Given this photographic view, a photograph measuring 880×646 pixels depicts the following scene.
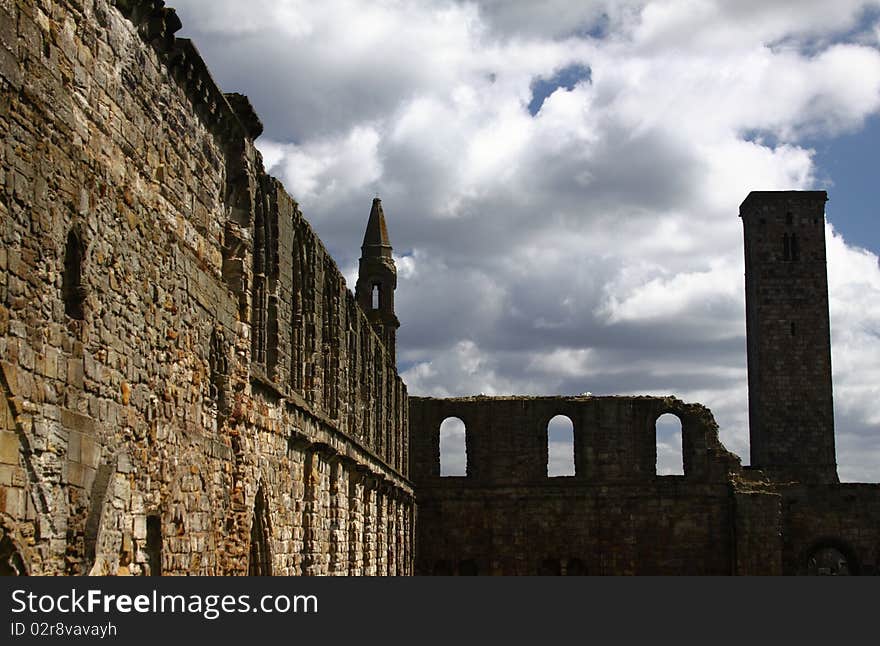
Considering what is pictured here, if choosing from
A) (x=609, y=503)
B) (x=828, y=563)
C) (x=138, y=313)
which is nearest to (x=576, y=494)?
(x=609, y=503)

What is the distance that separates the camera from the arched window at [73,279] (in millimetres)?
9992

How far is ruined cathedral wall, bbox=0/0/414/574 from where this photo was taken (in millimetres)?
9102

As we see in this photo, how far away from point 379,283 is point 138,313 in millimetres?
29647

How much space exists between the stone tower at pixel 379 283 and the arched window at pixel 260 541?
892 inches

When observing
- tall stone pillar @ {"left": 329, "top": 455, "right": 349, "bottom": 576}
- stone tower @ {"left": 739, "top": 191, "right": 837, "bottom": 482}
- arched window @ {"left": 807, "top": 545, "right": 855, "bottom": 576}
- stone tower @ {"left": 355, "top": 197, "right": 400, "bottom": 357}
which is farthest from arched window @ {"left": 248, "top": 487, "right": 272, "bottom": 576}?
stone tower @ {"left": 739, "top": 191, "right": 837, "bottom": 482}

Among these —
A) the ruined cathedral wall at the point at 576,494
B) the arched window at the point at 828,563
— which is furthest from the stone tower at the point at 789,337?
the ruined cathedral wall at the point at 576,494

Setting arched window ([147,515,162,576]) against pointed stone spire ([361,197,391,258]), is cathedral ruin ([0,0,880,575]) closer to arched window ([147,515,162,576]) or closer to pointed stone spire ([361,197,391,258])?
arched window ([147,515,162,576])

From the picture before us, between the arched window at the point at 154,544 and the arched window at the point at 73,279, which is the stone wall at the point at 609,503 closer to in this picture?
the arched window at the point at 154,544

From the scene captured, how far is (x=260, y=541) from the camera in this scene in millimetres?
17328

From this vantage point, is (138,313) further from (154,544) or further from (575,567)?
(575,567)

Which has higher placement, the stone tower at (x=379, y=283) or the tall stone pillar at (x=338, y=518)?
the stone tower at (x=379, y=283)

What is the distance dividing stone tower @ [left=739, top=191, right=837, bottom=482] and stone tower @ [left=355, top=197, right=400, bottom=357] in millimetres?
16853

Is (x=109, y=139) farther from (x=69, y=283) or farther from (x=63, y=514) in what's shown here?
(x=63, y=514)

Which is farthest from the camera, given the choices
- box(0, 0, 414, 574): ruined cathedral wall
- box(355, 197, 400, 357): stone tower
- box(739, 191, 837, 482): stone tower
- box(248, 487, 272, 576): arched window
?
box(739, 191, 837, 482): stone tower
